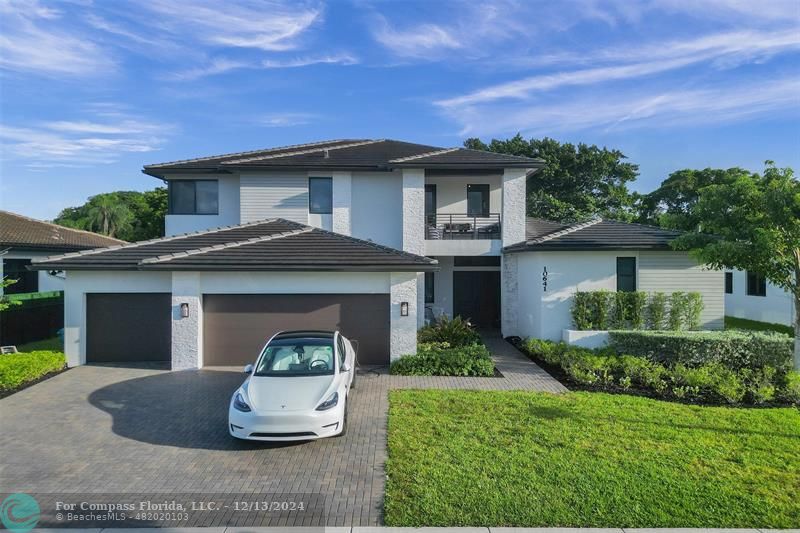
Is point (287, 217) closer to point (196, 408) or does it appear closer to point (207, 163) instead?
point (207, 163)

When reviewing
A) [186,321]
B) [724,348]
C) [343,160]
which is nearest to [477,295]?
[343,160]

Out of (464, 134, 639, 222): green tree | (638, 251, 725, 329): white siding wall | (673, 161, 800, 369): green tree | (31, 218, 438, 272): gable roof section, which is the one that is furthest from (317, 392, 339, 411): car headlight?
(464, 134, 639, 222): green tree

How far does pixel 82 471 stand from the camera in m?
6.21

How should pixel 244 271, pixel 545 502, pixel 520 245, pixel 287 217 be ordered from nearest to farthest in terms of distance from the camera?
1. pixel 545 502
2. pixel 244 271
3. pixel 520 245
4. pixel 287 217

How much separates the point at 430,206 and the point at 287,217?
570 cm

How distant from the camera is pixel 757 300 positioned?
20859 millimetres

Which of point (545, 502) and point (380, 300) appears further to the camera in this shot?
point (380, 300)

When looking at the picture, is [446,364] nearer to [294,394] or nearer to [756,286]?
[294,394]

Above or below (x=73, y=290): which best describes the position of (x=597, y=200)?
above

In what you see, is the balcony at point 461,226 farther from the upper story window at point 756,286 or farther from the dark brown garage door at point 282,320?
the upper story window at point 756,286

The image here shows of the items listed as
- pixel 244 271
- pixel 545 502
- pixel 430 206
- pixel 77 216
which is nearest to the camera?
pixel 545 502

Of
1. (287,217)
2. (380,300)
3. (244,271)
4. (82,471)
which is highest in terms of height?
(287,217)

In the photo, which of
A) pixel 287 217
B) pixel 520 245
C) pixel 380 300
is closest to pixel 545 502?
pixel 380 300

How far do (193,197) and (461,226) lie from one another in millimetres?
10574
